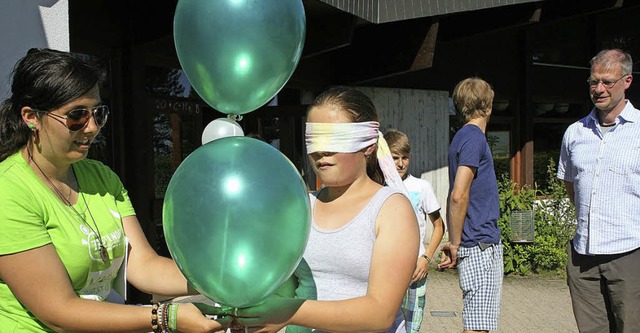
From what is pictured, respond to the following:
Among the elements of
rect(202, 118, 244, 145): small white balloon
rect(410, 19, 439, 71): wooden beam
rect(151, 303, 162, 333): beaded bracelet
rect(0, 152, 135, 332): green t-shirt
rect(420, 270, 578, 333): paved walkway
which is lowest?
rect(420, 270, 578, 333): paved walkway

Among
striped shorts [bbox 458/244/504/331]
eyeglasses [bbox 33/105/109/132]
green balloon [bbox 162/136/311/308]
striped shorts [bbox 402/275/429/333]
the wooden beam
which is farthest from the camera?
the wooden beam

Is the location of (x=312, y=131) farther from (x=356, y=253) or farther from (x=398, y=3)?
(x=398, y=3)

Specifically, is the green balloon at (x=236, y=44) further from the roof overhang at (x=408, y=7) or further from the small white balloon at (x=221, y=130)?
the roof overhang at (x=408, y=7)

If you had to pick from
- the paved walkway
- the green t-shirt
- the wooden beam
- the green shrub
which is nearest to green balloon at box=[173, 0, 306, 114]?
the green t-shirt

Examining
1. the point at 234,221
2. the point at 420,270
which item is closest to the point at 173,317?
the point at 234,221

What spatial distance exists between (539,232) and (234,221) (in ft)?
23.2

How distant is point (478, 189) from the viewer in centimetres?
389

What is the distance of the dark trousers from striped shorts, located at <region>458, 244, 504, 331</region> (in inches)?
18.0

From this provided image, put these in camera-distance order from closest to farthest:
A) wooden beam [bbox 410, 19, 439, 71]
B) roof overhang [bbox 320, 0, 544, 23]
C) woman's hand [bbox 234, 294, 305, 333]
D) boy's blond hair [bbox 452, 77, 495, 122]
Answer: woman's hand [bbox 234, 294, 305, 333] < boy's blond hair [bbox 452, 77, 495, 122] < roof overhang [bbox 320, 0, 544, 23] < wooden beam [bbox 410, 19, 439, 71]

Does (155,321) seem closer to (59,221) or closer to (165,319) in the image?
(165,319)

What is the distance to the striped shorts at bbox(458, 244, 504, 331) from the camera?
375cm

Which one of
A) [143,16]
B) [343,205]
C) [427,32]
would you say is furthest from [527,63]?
[343,205]

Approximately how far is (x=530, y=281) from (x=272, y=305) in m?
6.56

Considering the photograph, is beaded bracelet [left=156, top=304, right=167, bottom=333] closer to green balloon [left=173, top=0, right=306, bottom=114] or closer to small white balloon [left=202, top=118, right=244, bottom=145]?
small white balloon [left=202, top=118, right=244, bottom=145]
